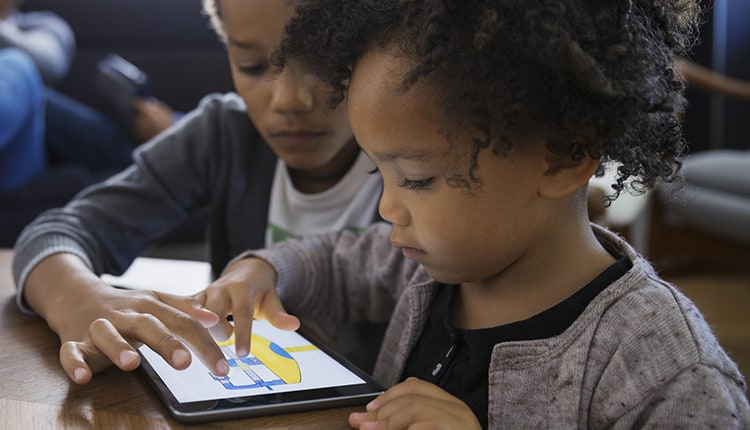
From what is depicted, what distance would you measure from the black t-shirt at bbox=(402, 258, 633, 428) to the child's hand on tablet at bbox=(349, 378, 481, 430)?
0.09 m

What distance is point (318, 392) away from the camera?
0.65 metres

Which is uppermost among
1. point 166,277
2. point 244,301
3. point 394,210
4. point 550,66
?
point 550,66

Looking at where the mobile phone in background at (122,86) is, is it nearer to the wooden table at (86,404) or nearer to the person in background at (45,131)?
the person in background at (45,131)

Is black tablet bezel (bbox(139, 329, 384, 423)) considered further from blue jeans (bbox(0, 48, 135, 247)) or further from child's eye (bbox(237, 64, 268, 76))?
blue jeans (bbox(0, 48, 135, 247))

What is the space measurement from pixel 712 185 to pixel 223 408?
2231mm

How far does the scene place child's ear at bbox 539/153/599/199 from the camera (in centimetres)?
66

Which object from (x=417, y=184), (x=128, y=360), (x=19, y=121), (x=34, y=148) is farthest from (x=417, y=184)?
(x=34, y=148)

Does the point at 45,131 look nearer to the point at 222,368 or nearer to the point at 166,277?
the point at 166,277

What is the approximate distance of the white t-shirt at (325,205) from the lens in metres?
1.09

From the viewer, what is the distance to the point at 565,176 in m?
0.66

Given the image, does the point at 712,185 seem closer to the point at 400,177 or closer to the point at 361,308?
the point at 361,308

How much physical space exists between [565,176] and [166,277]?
0.61 metres

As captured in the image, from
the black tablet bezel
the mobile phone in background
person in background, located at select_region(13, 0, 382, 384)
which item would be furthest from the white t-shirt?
the mobile phone in background

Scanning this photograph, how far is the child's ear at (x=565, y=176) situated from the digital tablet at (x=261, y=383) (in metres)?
0.20
